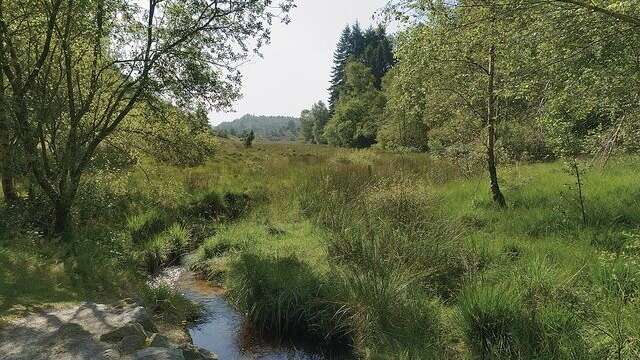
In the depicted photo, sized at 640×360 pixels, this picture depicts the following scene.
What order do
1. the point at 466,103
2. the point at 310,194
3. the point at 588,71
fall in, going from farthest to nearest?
1. the point at 310,194
2. the point at 466,103
3. the point at 588,71

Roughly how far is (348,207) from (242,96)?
10.6 feet

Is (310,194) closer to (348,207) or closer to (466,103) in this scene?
(348,207)

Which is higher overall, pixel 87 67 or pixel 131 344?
pixel 87 67

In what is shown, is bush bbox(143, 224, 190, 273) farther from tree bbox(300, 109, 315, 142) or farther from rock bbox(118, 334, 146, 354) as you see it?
tree bbox(300, 109, 315, 142)

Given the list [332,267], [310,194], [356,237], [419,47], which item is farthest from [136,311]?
[310,194]

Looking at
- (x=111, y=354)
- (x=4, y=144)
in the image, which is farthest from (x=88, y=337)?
(x=4, y=144)

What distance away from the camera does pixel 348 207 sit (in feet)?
31.6

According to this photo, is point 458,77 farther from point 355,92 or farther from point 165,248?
point 355,92

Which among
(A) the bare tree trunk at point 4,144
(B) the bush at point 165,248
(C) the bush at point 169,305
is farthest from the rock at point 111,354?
(B) the bush at point 165,248

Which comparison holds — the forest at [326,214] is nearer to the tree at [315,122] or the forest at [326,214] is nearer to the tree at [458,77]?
the tree at [458,77]

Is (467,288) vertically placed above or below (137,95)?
below

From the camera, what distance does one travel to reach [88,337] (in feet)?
16.4

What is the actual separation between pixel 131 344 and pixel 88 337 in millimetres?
592

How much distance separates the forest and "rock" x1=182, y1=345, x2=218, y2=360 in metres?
0.04
